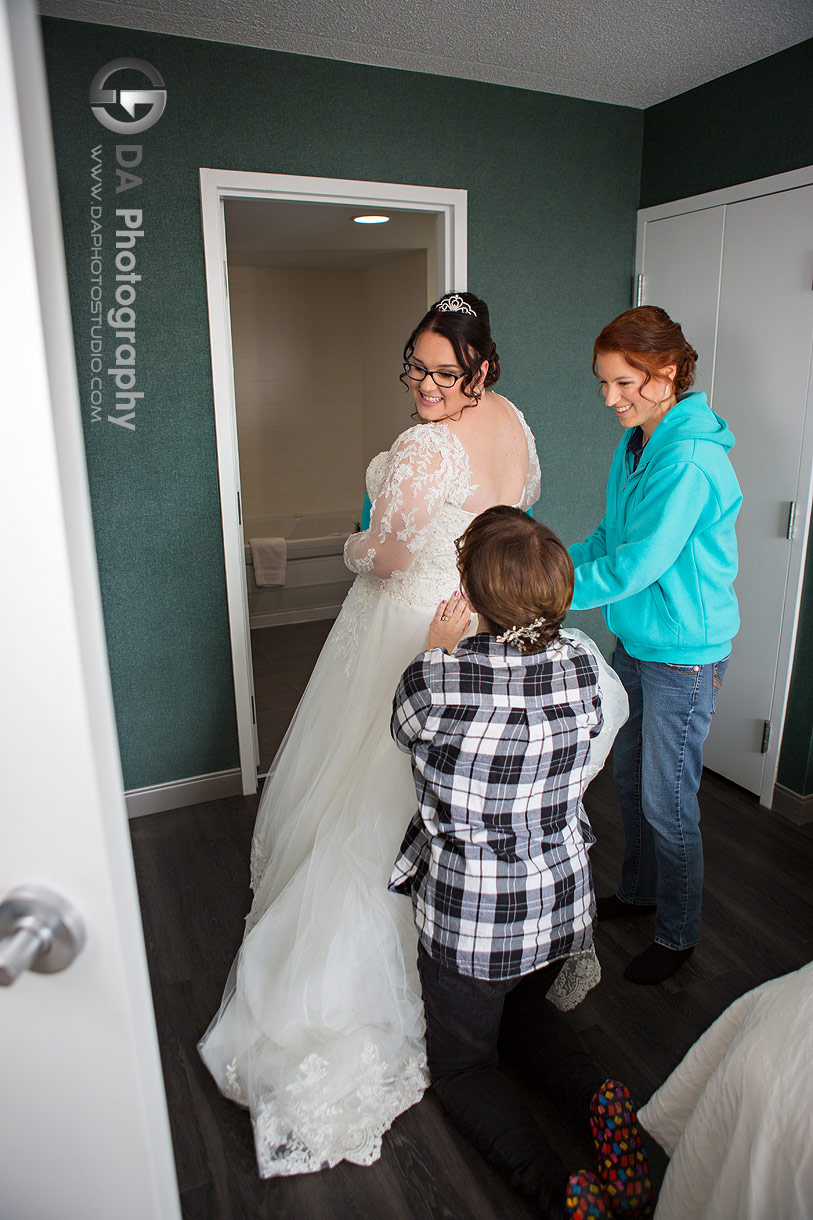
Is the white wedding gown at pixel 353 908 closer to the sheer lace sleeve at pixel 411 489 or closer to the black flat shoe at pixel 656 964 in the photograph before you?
the sheer lace sleeve at pixel 411 489

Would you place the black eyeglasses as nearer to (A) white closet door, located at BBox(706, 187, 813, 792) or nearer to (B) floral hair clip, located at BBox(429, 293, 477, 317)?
(B) floral hair clip, located at BBox(429, 293, 477, 317)

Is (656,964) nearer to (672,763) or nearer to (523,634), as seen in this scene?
(672,763)

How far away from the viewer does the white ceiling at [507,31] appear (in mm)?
Result: 2266

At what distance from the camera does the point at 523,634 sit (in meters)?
1.44

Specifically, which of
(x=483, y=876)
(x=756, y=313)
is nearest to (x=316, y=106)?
(x=756, y=313)

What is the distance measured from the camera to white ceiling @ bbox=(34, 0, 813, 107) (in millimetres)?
2266

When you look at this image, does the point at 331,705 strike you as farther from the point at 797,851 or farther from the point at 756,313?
the point at 756,313

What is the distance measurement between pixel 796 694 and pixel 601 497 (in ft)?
3.81

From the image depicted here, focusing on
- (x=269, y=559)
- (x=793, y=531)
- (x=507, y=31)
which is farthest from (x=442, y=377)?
(x=269, y=559)

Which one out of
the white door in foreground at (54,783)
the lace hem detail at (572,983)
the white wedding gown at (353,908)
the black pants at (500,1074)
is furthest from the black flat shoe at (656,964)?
the white door in foreground at (54,783)

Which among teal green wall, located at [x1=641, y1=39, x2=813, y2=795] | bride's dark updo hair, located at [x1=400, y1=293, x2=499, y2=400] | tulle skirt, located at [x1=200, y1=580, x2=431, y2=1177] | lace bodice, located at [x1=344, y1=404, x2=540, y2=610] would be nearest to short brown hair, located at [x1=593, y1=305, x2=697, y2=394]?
bride's dark updo hair, located at [x1=400, y1=293, x2=499, y2=400]

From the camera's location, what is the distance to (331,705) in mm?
2270

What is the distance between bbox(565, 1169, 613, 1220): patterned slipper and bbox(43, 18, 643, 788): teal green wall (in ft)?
6.60

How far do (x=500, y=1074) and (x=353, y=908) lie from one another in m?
0.46
